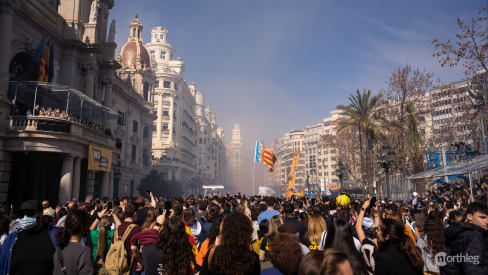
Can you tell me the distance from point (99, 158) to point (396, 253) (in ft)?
85.6

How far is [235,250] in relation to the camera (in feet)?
12.3

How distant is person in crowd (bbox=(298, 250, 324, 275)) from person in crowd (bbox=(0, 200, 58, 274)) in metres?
3.65

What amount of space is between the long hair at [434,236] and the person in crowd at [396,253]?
898 mm

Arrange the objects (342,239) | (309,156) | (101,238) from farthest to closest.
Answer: (309,156) → (101,238) → (342,239)

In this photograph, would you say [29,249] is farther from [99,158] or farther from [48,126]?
[99,158]

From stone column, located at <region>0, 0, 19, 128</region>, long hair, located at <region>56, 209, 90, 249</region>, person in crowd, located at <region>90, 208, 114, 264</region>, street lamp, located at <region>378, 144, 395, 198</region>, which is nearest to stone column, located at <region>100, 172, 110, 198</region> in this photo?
stone column, located at <region>0, 0, 19, 128</region>

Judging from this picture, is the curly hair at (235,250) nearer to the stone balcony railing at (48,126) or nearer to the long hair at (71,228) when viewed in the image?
the long hair at (71,228)

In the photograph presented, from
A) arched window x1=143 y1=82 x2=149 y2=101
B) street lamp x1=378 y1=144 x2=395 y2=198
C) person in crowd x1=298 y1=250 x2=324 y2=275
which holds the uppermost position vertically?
arched window x1=143 y1=82 x2=149 y2=101

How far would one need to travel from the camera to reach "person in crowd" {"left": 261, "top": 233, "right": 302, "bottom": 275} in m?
3.46

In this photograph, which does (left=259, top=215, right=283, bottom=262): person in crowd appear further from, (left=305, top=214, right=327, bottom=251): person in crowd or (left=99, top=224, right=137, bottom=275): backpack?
(left=99, top=224, right=137, bottom=275): backpack

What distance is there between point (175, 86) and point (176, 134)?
41.2ft

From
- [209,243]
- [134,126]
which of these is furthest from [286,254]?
[134,126]

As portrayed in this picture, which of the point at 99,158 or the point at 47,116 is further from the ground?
the point at 47,116

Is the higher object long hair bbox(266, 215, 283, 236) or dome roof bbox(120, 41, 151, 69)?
dome roof bbox(120, 41, 151, 69)
